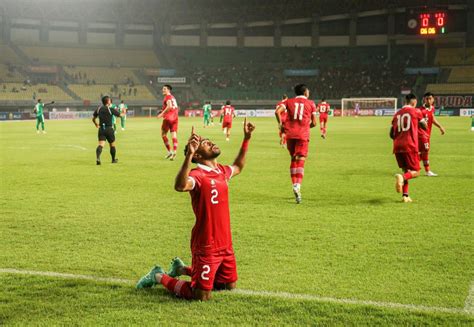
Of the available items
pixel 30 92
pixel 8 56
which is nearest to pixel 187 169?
pixel 30 92

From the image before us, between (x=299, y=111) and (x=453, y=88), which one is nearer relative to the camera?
(x=299, y=111)

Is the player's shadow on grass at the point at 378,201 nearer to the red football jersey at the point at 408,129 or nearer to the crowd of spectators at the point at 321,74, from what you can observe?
the red football jersey at the point at 408,129

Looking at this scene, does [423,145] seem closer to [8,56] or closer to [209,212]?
[209,212]

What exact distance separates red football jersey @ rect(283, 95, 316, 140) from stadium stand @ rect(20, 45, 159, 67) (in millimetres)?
67778

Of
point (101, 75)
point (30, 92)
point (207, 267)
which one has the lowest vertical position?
point (207, 267)

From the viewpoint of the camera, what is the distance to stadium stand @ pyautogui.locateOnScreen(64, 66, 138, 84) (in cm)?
7294

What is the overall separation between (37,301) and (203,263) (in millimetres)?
1498

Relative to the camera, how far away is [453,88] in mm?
66938

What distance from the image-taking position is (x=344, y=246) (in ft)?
22.3

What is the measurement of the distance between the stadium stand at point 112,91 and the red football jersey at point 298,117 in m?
61.3

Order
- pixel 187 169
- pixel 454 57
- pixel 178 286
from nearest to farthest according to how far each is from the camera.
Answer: pixel 187 169 < pixel 178 286 < pixel 454 57

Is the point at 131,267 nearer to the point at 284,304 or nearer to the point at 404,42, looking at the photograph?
the point at 284,304

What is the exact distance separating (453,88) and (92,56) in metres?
47.5

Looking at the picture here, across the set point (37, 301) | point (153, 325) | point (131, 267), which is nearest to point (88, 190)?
point (131, 267)
